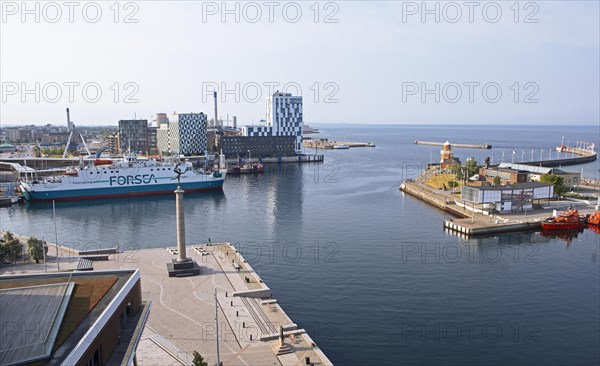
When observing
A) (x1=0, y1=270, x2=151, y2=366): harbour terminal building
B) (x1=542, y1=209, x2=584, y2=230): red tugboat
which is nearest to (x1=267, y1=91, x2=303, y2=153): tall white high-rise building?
(x1=542, y1=209, x2=584, y2=230): red tugboat

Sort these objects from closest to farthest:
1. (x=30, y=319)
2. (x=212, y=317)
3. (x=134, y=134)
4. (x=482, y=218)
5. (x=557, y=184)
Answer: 1. (x=30, y=319)
2. (x=212, y=317)
3. (x=482, y=218)
4. (x=557, y=184)
5. (x=134, y=134)

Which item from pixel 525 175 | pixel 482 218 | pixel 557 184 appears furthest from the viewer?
pixel 525 175

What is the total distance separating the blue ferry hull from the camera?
48.4 m

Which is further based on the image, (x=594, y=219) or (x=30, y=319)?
(x=594, y=219)

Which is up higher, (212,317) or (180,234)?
(180,234)

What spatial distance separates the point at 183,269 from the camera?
2144 cm

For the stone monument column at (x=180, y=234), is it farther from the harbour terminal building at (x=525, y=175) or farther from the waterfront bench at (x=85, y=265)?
the harbour terminal building at (x=525, y=175)

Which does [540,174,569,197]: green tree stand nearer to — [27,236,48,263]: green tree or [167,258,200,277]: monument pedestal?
[167,258,200,277]: monument pedestal

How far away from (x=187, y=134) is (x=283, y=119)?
60.1 feet

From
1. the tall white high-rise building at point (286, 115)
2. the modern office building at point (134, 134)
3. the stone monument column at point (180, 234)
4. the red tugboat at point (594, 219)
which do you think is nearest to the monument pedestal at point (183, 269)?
the stone monument column at point (180, 234)

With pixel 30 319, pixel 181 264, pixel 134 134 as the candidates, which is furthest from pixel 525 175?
pixel 134 134

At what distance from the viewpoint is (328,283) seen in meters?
21.8

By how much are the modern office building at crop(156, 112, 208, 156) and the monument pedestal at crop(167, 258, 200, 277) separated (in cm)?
6883

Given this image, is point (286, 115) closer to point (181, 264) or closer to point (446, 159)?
point (446, 159)
